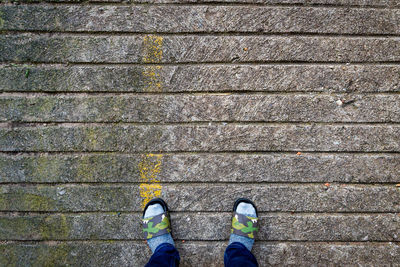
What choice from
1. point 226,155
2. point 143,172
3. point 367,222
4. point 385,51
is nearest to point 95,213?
point 143,172

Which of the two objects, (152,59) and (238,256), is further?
(152,59)

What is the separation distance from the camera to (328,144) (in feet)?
5.16

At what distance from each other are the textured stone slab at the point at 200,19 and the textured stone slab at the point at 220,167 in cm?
97

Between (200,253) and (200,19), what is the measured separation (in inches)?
71.8

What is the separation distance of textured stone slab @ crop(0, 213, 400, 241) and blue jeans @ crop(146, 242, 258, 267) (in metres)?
0.13

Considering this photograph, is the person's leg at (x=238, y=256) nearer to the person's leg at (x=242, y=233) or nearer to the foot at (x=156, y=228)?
the person's leg at (x=242, y=233)

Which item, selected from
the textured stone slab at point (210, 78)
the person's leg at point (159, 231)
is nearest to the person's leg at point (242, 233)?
the person's leg at point (159, 231)

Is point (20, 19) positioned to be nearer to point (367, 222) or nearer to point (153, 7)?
point (153, 7)

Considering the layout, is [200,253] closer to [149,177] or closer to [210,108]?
[149,177]

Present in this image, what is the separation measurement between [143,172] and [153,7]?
1267 mm

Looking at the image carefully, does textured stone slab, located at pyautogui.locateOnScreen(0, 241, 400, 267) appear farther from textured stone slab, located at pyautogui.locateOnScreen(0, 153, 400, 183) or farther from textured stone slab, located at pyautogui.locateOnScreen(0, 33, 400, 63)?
textured stone slab, located at pyautogui.locateOnScreen(0, 33, 400, 63)

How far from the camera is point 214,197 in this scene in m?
1.59

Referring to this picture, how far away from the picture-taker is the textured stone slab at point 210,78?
5.06ft

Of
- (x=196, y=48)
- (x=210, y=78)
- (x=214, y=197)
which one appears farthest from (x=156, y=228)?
(x=196, y=48)
